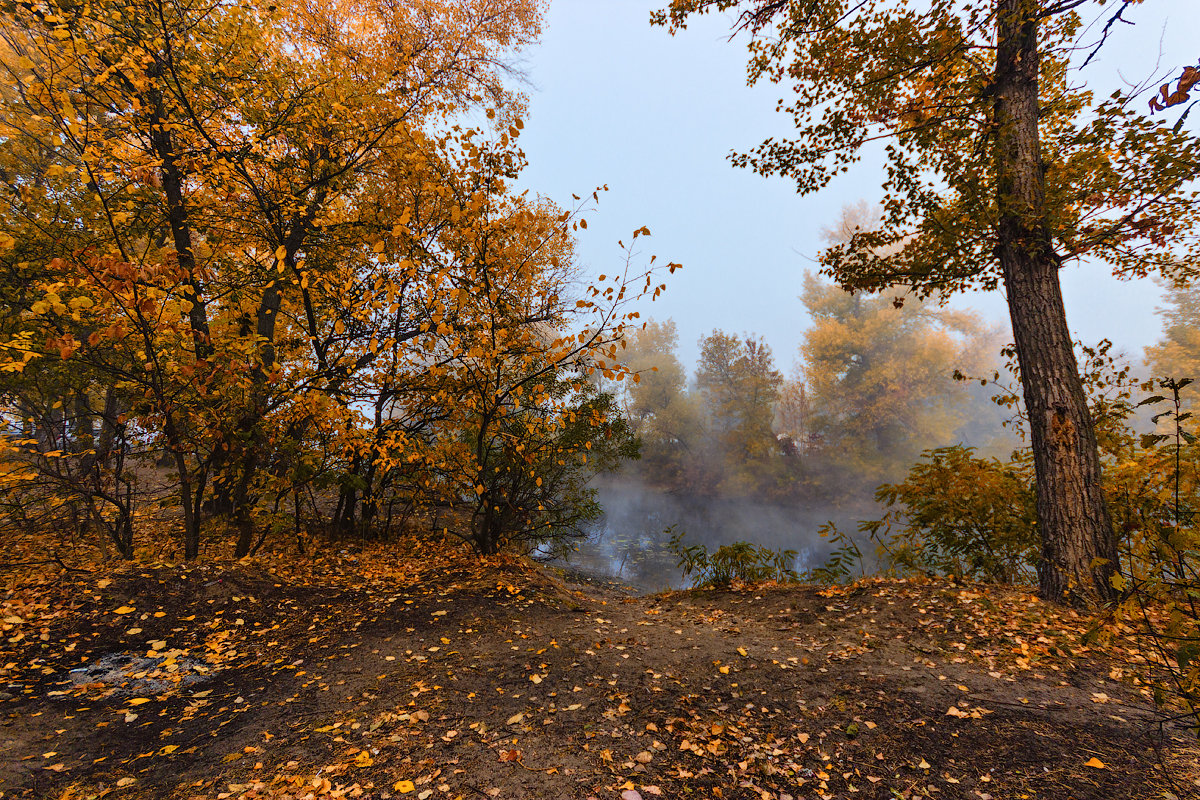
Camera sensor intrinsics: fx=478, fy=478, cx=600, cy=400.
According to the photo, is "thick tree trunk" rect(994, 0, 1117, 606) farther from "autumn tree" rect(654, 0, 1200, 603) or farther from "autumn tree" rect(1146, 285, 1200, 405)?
"autumn tree" rect(1146, 285, 1200, 405)

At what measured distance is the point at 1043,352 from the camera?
4.16 metres

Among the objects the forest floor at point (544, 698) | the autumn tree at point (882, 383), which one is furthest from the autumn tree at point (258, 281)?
the autumn tree at point (882, 383)

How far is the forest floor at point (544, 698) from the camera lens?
211 cm

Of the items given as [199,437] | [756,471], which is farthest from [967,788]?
[756,471]

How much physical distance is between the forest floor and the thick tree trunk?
1.65ft

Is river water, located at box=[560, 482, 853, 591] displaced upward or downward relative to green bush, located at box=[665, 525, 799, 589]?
downward

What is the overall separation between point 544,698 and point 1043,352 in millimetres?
4908

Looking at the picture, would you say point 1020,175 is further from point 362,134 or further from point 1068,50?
point 362,134

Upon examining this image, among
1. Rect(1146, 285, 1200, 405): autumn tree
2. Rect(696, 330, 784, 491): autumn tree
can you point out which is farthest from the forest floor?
Rect(1146, 285, 1200, 405): autumn tree

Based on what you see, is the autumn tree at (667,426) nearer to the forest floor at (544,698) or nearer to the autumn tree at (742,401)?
the autumn tree at (742,401)

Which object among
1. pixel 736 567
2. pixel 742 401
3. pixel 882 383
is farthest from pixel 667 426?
pixel 736 567

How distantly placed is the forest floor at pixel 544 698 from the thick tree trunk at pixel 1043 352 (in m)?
0.50

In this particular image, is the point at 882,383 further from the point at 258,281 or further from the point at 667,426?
the point at 258,281

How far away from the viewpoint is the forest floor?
6.91ft
